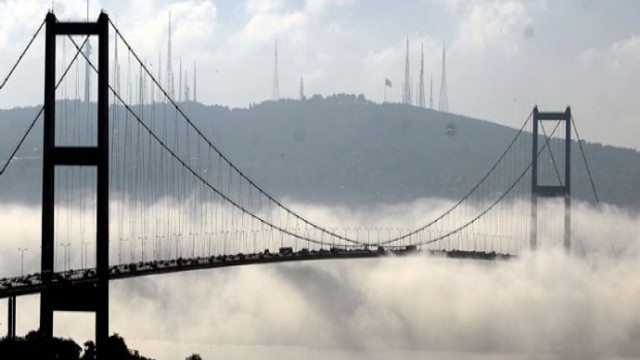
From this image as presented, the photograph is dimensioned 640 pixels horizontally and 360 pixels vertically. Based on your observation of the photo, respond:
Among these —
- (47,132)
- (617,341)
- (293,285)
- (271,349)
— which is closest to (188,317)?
(293,285)

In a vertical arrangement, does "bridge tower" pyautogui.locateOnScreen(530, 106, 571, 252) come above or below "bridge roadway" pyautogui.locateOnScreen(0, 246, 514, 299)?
above

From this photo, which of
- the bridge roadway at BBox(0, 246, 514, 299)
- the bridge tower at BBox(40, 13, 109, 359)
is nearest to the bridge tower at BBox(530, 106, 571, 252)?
the bridge roadway at BBox(0, 246, 514, 299)

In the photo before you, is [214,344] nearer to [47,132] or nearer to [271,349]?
[271,349]

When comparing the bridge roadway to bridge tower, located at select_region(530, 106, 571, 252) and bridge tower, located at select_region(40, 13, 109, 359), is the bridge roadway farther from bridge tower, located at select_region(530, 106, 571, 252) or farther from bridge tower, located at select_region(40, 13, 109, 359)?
bridge tower, located at select_region(530, 106, 571, 252)

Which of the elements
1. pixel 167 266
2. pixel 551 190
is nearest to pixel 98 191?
pixel 167 266

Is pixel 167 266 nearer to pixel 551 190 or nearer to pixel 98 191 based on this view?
pixel 98 191

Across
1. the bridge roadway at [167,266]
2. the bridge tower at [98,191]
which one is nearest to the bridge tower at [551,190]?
the bridge roadway at [167,266]
